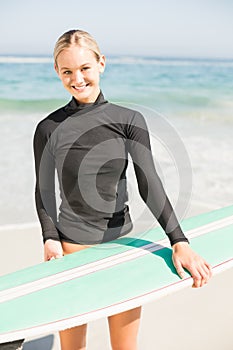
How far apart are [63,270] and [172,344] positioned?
1.16 metres

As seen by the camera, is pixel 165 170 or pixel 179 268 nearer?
pixel 179 268

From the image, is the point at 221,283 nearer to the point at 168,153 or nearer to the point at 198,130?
the point at 168,153

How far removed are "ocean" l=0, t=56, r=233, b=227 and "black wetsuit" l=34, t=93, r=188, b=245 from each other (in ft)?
1.08

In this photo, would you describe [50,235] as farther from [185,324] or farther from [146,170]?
[185,324]

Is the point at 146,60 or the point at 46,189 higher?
the point at 46,189

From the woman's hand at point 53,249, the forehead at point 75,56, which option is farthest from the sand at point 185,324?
the forehead at point 75,56

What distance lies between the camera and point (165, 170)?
7.41 metres

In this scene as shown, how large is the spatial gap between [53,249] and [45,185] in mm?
269

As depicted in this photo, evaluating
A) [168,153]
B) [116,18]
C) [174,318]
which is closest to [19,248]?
[174,318]

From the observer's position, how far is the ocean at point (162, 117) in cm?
607

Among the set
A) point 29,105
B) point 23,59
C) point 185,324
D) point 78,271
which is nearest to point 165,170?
point 185,324

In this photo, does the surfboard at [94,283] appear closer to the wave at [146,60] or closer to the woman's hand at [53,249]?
the woman's hand at [53,249]

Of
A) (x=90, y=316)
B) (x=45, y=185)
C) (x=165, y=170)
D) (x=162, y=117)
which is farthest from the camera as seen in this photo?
(x=165, y=170)

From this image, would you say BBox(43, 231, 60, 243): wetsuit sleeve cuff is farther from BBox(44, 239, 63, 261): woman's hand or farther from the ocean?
the ocean
